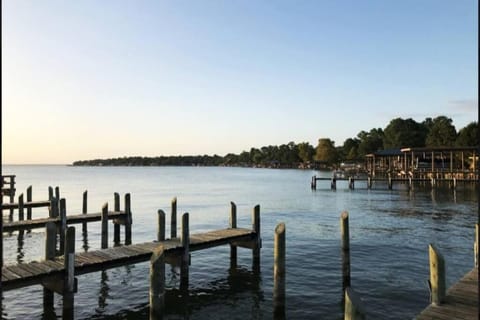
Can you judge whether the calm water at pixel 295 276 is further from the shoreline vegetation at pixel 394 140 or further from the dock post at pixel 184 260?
the shoreline vegetation at pixel 394 140

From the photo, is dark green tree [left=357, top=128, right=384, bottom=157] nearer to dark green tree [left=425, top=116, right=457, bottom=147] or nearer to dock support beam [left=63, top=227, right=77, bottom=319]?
dark green tree [left=425, top=116, right=457, bottom=147]

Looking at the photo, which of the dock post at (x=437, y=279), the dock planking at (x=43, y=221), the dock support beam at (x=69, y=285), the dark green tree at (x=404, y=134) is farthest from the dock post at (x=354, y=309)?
the dark green tree at (x=404, y=134)

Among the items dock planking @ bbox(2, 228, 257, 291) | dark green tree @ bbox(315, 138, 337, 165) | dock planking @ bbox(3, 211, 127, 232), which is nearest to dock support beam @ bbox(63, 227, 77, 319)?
dock planking @ bbox(2, 228, 257, 291)

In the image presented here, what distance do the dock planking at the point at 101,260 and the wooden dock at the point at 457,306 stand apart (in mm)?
8156

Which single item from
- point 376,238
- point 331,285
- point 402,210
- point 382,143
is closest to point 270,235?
point 376,238

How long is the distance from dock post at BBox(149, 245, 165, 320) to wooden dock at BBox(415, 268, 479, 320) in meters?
5.69

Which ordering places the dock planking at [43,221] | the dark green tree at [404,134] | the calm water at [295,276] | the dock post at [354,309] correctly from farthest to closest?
1. the dark green tree at [404,134]
2. the dock planking at [43,221]
3. the calm water at [295,276]
4. the dock post at [354,309]

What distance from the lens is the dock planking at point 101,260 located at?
10.6m

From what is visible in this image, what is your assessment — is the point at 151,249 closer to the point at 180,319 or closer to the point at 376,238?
the point at 180,319

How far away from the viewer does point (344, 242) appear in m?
14.2

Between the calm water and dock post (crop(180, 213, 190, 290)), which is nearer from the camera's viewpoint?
the calm water

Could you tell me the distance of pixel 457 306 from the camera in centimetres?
883

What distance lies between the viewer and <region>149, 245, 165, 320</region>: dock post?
9750mm

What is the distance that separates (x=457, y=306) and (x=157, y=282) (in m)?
6.74
